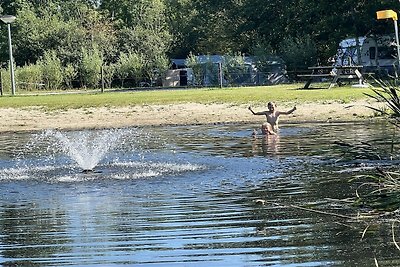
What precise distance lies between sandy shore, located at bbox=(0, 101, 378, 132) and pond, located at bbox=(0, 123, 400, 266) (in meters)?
6.99

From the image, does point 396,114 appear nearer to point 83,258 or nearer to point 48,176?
point 83,258

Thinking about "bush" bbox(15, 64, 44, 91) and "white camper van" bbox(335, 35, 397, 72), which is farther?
"white camper van" bbox(335, 35, 397, 72)

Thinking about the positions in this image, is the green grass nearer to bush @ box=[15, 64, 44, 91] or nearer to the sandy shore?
the sandy shore

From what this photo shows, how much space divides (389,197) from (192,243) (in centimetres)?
206

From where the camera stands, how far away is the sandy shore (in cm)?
2786

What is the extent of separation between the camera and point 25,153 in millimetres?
20328

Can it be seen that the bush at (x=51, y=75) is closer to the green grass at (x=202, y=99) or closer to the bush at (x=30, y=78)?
the bush at (x=30, y=78)

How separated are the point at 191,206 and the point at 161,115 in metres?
19.1

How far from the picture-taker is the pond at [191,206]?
8180 mm

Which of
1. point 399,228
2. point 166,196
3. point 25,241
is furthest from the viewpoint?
point 166,196

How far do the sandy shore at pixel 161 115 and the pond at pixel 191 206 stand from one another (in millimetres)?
6990

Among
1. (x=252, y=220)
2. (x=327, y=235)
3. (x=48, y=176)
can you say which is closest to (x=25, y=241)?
(x=252, y=220)

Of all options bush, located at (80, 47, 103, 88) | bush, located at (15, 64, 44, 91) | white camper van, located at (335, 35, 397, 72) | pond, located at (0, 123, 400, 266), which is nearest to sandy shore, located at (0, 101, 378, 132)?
pond, located at (0, 123, 400, 266)

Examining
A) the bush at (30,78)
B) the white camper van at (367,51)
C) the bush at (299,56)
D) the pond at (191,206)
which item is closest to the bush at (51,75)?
the bush at (30,78)
